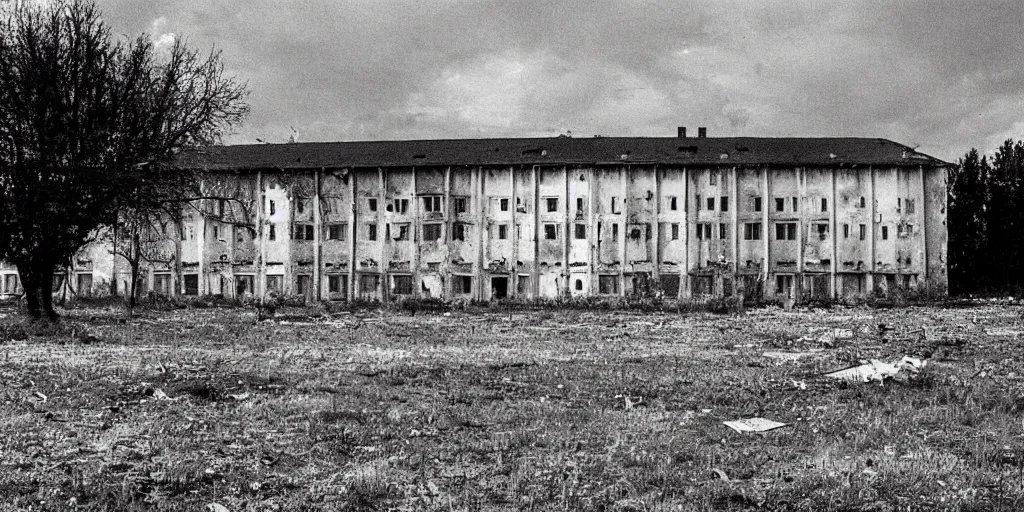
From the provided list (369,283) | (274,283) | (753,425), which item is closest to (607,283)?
(369,283)

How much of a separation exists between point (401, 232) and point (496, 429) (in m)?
31.2

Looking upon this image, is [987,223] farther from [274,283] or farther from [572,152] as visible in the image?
[274,283]

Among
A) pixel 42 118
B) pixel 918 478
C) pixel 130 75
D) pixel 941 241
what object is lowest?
pixel 918 478

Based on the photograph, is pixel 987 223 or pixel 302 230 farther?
pixel 987 223

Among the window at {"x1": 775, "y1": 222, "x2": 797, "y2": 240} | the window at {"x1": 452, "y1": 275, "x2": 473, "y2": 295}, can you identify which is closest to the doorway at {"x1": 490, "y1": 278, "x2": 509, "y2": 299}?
the window at {"x1": 452, "y1": 275, "x2": 473, "y2": 295}

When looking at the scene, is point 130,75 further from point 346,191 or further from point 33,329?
point 346,191

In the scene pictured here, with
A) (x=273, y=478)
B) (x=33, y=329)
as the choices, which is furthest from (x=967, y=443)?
(x=33, y=329)

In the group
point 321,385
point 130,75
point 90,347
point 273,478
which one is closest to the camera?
point 273,478

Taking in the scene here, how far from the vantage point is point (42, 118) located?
17.5m

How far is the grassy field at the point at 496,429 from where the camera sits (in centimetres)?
541

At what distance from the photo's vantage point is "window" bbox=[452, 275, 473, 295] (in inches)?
1475

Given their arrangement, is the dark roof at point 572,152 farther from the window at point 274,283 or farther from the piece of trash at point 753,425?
the piece of trash at point 753,425

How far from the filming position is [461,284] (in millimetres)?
37562

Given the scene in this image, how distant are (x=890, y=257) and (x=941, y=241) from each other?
2.54 meters
